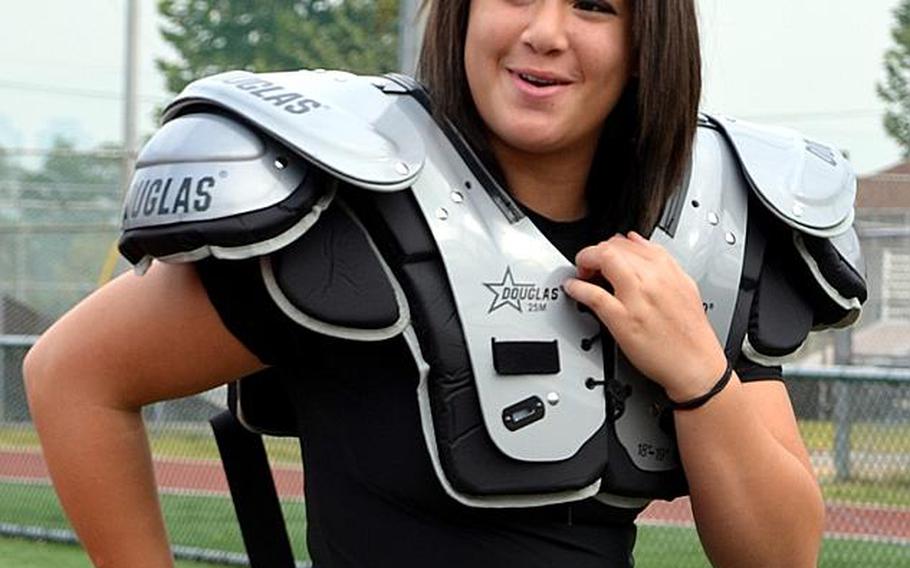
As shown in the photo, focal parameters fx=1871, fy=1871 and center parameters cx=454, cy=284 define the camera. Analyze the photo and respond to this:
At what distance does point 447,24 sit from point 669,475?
514 millimetres

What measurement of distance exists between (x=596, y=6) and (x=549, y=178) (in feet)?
0.62

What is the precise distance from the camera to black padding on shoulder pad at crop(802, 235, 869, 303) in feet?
6.59

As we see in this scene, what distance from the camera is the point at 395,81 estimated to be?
196cm

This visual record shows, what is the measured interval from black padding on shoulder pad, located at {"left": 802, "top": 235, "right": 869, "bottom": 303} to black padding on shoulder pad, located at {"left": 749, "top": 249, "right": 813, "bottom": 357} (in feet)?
0.12

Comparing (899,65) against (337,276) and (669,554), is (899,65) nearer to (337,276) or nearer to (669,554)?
(669,554)

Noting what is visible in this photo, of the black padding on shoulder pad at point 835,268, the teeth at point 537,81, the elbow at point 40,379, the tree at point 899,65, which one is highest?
the teeth at point 537,81

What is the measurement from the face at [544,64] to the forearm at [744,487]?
31 cm

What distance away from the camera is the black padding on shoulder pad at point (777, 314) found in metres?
1.96

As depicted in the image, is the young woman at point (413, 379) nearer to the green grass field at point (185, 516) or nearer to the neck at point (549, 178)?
the neck at point (549, 178)

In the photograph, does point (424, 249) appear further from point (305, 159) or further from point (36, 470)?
point (36, 470)

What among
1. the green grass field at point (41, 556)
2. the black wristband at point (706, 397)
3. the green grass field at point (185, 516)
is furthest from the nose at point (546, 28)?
the green grass field at point (41, 556)

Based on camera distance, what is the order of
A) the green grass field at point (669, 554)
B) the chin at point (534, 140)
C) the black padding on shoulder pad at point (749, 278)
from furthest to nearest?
the green grass field at point (669, 554)
the black padding on shoulder pad at point (749, 278)
the chin at point (534, 140)

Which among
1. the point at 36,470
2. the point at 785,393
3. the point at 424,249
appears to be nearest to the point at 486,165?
the point at 424,249

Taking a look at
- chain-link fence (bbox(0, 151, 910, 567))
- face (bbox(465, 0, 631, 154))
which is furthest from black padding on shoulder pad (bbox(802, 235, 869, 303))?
chain-link fence (bbox(0, 151, 910, 567))
